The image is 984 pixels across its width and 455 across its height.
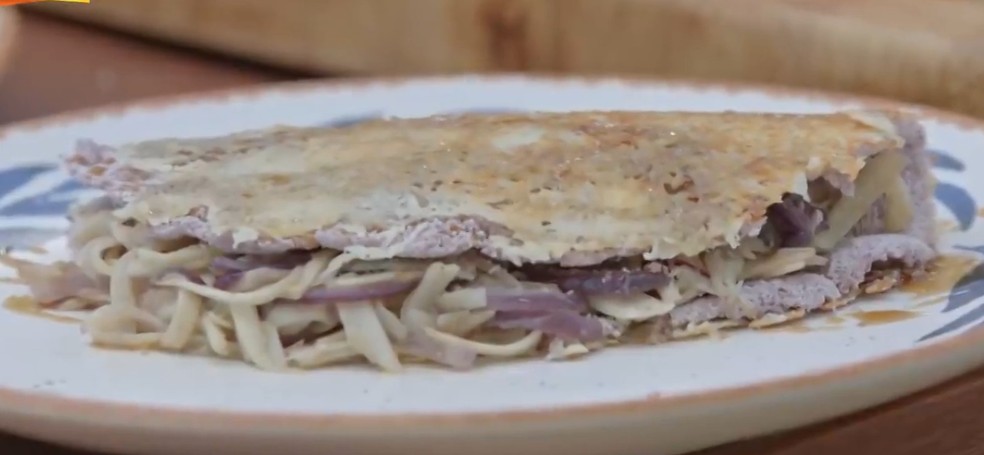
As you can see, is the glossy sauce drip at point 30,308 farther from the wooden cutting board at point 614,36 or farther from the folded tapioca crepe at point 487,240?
the wooden cutting board at point 614,36

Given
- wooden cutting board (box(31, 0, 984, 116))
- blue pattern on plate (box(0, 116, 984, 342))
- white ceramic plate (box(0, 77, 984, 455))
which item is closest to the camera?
white ceramic plate (box(0, 77, 984, 455))

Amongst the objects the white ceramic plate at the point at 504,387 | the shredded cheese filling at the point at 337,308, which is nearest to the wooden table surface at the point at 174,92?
the white ceramic plate at the point at 504,387

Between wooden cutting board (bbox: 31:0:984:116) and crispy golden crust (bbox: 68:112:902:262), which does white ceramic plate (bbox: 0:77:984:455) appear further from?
wooden cutting board (bbox: 31:0:984:116)

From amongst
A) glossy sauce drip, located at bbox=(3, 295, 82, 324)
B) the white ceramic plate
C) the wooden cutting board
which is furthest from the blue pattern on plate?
the wooden cutting board

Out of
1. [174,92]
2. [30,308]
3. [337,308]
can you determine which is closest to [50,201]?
[30,308]

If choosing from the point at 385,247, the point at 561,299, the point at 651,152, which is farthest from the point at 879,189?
the point at 385,247

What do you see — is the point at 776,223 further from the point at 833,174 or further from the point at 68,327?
the point at 68,327
